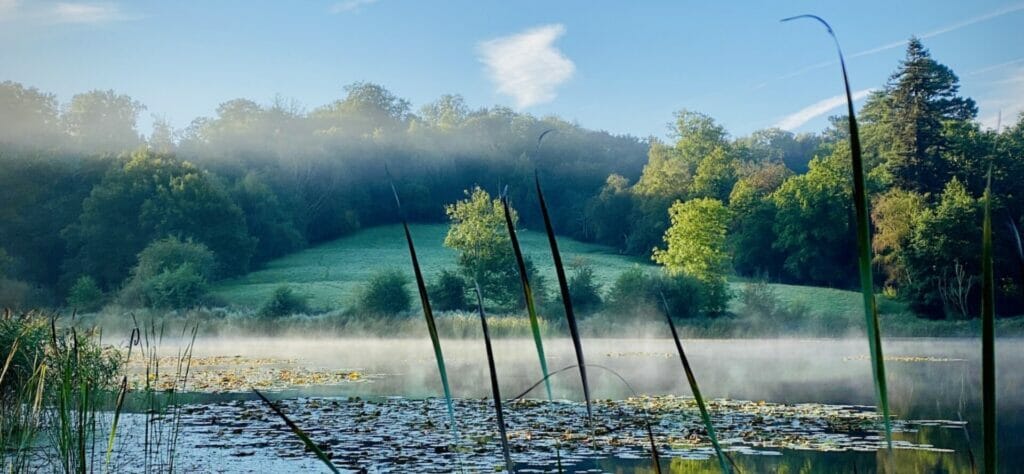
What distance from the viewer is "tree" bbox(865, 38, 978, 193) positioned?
137ft

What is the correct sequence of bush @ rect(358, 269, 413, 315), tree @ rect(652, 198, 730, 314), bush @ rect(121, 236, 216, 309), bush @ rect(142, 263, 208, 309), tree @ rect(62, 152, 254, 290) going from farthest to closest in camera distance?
tree @ rect(62, 152, 254, 290) < bush @ rect(121, 236, 216, 309) < bush @ rect(142, 263, 208, 309) < tree @ rect(652, 198, 730, 314) < bush @ rect(358, 269, 413, 315)

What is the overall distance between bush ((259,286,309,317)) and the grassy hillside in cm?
123

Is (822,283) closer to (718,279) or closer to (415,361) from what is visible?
(718,279)

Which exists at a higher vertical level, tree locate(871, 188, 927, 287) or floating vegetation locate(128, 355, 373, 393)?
tree locate(871, 188, 927, 287)

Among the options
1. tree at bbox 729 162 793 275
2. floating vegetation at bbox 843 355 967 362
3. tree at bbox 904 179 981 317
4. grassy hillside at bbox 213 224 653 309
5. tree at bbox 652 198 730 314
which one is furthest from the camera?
tree at bbox 729 162 793 275

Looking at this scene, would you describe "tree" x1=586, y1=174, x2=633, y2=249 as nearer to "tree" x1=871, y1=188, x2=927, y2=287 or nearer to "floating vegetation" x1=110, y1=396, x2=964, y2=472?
"tree" x1=871, y1=188, x2=927, y2=287

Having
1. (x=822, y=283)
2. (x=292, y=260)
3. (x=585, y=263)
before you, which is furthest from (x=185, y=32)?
(x=822, y=283)

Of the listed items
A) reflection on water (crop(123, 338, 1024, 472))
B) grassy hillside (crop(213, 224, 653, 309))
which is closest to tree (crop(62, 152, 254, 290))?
grassy hillside (crop(213, 224, 653, 309))

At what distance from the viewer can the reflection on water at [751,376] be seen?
8.84 metres

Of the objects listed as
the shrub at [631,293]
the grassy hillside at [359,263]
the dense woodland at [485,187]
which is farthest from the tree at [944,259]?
the grassy hillside at [359,263]

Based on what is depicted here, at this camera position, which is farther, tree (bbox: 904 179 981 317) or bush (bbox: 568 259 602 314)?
tree (bbox: 904 179 981 317)

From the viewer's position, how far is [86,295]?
39.6 meters

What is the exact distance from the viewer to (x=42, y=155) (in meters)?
46.7

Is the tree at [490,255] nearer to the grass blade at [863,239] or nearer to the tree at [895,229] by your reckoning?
the tree at [895,229]
